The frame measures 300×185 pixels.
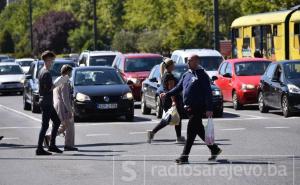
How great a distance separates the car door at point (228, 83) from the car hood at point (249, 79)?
0.50 metres

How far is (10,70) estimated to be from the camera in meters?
46.8

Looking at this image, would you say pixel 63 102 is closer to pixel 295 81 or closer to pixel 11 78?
pixel 295 81

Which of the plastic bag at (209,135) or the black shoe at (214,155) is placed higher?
the plastic bag at (209,135)

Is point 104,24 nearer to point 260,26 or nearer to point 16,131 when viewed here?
point 260,26

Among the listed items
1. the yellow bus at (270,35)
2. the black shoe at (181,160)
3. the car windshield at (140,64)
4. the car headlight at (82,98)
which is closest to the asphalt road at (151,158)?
the black shoe at (181,160)

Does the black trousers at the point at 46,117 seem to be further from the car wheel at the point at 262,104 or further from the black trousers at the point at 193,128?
the car wheel at the point at 262,104

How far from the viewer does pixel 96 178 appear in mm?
12773

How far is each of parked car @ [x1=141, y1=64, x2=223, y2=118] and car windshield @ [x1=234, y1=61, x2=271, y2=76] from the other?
8.79 ft

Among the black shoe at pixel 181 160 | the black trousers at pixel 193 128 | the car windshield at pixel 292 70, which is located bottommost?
the black shoe at pixel 181 160

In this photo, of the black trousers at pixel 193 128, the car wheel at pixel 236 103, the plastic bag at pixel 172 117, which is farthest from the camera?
the car wheel at pixel 236 103

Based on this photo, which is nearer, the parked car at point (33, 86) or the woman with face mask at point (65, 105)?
the woman with face mask at point (65, 105)

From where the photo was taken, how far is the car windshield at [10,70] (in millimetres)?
46594

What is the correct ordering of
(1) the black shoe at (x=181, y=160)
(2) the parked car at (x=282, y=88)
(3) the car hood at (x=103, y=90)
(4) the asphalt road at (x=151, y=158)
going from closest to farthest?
(4) the asphalt road at (x=151, y=158) → (1) the black shoe at (x=181, y=160) → (2) the parked car at (x=282, y=88) → (3) the car hood at (x=103, y=90)

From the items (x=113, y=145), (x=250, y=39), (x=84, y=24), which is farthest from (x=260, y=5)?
(x=84, y=24)
